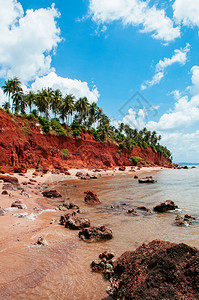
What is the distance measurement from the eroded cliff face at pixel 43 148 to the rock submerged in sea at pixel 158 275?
28490mm

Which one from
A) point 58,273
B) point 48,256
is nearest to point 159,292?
point 58,273

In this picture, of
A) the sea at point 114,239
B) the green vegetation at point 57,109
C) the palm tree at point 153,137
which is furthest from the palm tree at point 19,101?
the palm tree at point 153,137

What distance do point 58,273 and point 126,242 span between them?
2.50 m

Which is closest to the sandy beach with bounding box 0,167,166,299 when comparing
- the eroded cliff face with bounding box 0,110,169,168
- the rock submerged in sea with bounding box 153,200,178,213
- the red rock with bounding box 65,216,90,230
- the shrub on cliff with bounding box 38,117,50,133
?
the red rock with bounding box 65,216,90,230

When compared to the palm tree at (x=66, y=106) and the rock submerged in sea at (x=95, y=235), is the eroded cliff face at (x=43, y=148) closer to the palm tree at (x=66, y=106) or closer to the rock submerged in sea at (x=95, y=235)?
the palm tree at (x=66, y=106)

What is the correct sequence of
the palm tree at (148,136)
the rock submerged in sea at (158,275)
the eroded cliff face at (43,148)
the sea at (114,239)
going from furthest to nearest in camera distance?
the palm tree at (148,136) < the eroded cliff face at (43,148) < the sea at (114,239) < the rock submerged in sea at (158,275)

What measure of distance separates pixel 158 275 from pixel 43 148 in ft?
121

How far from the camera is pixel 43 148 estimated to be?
121 ft

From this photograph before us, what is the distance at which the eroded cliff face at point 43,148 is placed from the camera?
1137 inches

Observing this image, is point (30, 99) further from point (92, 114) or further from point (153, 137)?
point (153, 137)

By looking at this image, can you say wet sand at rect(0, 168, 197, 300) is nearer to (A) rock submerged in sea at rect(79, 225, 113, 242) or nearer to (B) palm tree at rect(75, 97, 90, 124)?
(A) rock submerged in sea at rect(79, 225, 113, 242)

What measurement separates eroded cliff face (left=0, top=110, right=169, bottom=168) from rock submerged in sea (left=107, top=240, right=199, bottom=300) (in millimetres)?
28490

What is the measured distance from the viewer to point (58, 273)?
3.80m

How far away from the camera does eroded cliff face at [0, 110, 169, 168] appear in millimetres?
28875
